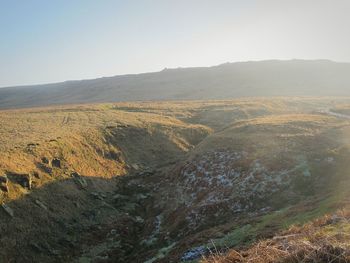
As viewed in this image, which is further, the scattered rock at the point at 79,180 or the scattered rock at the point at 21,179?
the scattered rock at the point at 79,180

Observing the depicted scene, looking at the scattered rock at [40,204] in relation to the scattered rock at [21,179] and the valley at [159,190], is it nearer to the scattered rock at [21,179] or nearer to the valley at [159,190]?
the valley at [159,190]

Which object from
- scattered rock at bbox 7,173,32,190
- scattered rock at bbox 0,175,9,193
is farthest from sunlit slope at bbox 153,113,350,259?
scattered rock at bbox 0,175,9,193

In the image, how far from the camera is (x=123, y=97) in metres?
181

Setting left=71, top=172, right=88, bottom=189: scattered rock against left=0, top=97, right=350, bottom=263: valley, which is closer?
left=0, top=97, right=350, bottom=263: valley

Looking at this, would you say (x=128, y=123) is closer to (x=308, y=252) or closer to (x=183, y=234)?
(x=183, y=234)

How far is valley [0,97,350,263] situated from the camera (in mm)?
27078

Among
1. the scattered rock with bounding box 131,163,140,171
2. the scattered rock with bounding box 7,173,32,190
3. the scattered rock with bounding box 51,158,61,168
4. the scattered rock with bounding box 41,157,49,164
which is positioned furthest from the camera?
the scattered rock with bounding box 131,163,140,171

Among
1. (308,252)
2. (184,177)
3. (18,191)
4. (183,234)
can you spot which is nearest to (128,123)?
(184,177)

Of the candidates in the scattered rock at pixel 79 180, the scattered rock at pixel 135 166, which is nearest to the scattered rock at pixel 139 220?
the scattered rock at pixel 79 180

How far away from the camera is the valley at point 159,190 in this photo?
27.1 m

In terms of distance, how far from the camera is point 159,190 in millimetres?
41219

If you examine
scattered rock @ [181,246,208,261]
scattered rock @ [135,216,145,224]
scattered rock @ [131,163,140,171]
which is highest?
scattered rock @ [181,246,208,261]

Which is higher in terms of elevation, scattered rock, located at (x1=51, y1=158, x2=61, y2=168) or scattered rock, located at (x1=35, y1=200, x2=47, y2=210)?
scattered rock, located at (x1=51, y1=158, x2=61, y2=168)

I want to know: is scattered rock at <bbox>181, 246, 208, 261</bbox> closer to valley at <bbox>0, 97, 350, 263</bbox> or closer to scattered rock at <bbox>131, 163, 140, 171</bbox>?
valley at <bbox>0, 97, 350, 263</bbox>
